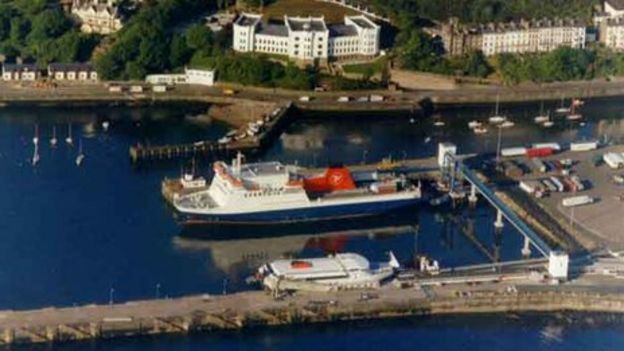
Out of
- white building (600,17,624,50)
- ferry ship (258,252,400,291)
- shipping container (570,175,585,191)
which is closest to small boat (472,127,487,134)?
shipping container (570,175,585,191)

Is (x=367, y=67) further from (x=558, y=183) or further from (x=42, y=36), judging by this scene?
(x=558, y=183)

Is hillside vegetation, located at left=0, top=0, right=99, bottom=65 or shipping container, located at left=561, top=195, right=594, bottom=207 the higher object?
hillside vegetation, located at left=0, top=0, right=99, bottom=65

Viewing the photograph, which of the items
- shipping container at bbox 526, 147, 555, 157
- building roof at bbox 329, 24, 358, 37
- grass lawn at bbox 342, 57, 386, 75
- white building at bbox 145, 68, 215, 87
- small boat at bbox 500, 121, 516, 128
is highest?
building roof at bbox 329, 24, 358, 37

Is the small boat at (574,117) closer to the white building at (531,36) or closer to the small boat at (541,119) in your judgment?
the small boat at (541,119)

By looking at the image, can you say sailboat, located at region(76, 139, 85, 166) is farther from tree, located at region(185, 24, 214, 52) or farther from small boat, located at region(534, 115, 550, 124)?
small boat, located at region(534, 115, 550, 124)

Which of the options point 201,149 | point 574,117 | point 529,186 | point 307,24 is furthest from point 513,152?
point 307,24

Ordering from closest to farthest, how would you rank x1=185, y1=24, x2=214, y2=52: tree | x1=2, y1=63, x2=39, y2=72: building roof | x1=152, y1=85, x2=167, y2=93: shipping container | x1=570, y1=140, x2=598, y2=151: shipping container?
1. x1=570, y1=140, x2=598, y2=151: shipping container
2. x1=152, y1=85, x2=167, y2=93: shipping container
3. x1=2, y1=63, x2=39, y2=72: building roof
4. x1=185, y1=24, x2=214, y2=52: tree

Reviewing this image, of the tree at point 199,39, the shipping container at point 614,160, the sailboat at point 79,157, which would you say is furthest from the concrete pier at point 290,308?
the tree at point 199,39

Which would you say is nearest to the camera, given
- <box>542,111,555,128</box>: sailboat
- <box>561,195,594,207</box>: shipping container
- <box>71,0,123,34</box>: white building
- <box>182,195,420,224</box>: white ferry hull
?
<box>182,195,420,224</box>: white ferry hull

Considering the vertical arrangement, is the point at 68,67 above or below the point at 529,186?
above
